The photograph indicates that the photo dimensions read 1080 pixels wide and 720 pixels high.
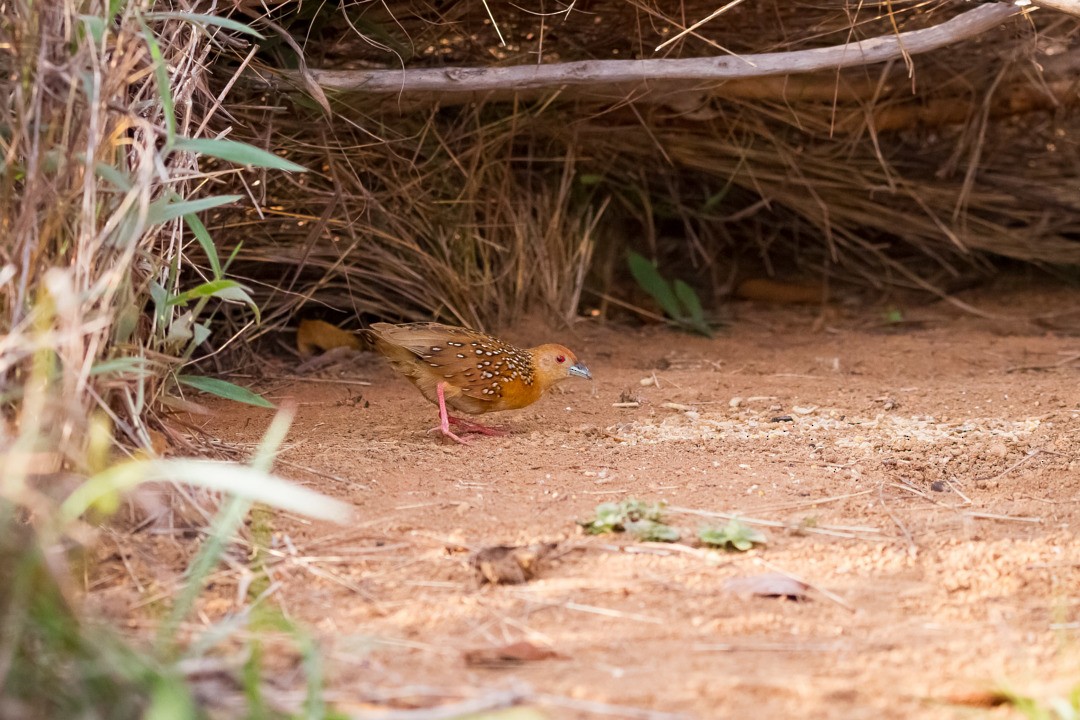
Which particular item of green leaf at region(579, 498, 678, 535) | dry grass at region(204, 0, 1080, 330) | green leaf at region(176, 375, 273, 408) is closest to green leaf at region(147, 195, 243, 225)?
green leaf at region(176, 375, 273, 408)

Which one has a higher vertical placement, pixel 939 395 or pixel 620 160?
pixel 620 160

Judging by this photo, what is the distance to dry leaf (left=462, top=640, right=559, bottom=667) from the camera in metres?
2.34

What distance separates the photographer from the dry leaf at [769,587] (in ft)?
8.95

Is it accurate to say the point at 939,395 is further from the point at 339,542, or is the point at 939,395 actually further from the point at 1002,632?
the point at 339,542

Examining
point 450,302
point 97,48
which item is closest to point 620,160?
point 450,302

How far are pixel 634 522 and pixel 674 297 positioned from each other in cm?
394

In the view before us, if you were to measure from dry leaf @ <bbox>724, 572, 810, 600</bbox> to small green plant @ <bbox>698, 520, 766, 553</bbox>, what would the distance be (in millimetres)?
186

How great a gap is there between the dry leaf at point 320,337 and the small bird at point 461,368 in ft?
3.73

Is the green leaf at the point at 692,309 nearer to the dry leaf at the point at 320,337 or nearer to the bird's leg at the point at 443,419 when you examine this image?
the dry leaf at the point at 320,337

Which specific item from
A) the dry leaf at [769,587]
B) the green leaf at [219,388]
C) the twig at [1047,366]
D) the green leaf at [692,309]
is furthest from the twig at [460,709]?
the green leaf at [692,309]

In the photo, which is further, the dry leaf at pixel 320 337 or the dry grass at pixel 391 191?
Result: the dry leaf at pixel 320 337

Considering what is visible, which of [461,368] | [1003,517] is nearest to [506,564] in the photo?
[1003,517]

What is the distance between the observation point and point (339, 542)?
3.00 m

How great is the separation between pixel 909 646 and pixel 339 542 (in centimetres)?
145
